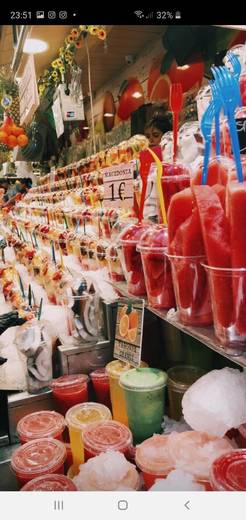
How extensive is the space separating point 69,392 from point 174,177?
2.42 ft

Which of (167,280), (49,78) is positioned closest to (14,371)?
(167,280)

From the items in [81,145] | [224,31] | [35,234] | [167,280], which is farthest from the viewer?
[81,145]

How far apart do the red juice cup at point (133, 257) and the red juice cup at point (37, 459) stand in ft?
1.47

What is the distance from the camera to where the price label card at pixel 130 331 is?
3.78 feet

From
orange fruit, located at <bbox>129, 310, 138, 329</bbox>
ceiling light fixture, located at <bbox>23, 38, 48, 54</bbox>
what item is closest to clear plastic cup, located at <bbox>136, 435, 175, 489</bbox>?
orange fruit, located at <bbox>129, 310, 138, 329</bbox>

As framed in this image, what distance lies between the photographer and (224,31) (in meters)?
2.15

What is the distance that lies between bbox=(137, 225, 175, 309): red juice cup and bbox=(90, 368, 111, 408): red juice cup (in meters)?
0.47

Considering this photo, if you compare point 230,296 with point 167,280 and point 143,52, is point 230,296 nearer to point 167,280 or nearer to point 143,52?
point 167,280

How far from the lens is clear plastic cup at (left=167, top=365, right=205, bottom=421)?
111 cm

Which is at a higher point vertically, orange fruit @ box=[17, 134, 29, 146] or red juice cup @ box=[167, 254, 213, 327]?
orange fruit @ box=[17, 134, 29, 146]

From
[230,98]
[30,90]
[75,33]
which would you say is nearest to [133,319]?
[230,98]

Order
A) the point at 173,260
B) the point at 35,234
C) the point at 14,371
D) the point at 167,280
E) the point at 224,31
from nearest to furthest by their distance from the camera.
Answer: the point at 173,260
the point at 167,280
the point at 14,371
the point at 224,31
the point at 35,234
